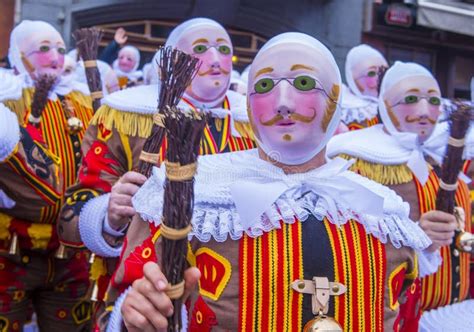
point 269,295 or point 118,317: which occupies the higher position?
point 269,295

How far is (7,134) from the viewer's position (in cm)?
285

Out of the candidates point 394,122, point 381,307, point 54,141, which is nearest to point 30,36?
point 54,141

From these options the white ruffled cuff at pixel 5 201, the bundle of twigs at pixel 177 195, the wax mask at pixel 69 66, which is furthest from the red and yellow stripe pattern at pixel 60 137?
the bundle of twigs at pixel 177 195

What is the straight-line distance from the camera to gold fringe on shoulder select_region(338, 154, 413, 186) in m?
3.30

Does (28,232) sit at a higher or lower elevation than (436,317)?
higher

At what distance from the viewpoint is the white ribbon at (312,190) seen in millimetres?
1879

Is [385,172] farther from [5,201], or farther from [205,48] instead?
[5,201]

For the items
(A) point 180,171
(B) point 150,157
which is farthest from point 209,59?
(A) point 180,171

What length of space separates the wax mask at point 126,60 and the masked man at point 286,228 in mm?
7376

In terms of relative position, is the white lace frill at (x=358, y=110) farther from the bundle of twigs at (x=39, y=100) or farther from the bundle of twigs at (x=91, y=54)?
the bundle of twigs at (x=39, y=100)

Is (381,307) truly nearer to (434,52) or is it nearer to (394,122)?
(394,122)

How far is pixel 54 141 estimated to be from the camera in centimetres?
400

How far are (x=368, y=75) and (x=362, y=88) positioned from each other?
0.44 feet

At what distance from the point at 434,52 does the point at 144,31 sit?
581cm
